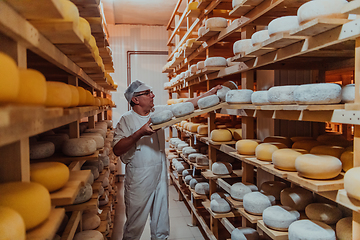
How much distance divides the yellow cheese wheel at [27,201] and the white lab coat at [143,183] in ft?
5.84

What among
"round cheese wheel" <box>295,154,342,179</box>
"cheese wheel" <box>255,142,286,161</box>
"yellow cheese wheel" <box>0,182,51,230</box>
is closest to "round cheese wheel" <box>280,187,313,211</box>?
"cheese wheel" <box>255,142,286,161</box>

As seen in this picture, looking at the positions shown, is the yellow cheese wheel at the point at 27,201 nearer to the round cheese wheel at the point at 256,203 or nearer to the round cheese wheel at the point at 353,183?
the round cheese wheel at the point at 353,183

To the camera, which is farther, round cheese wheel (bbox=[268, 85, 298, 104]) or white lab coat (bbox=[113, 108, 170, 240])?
white lab coat (bbox=[113, 108, 170, 240])

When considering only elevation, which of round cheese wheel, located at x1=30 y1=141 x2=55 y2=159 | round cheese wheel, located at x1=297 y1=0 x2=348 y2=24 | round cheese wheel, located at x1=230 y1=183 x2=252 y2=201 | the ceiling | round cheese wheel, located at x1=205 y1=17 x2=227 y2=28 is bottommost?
round cheese wheel, located at x1=230 y1=183 x2=252 y2=201

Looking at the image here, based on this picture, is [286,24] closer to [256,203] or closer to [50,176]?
[256,203]

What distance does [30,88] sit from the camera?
80cm

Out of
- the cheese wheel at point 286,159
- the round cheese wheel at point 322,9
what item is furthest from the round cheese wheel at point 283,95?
the round cheese wheel at point 322,9

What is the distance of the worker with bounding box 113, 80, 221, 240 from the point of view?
263cm

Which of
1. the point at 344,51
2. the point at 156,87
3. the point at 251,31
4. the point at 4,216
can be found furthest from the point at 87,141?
the point at 156,87

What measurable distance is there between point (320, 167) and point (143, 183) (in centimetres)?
173

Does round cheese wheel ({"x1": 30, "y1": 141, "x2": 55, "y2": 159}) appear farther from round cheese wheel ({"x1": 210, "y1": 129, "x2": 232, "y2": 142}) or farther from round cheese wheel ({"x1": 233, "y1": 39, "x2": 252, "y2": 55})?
round cheese wheel ({"x1": 210, "y1": 129, "x2": 232, "y2": 142})

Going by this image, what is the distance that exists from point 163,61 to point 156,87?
701mm

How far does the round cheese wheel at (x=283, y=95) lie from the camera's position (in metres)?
1.58

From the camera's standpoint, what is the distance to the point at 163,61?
6.87 m
